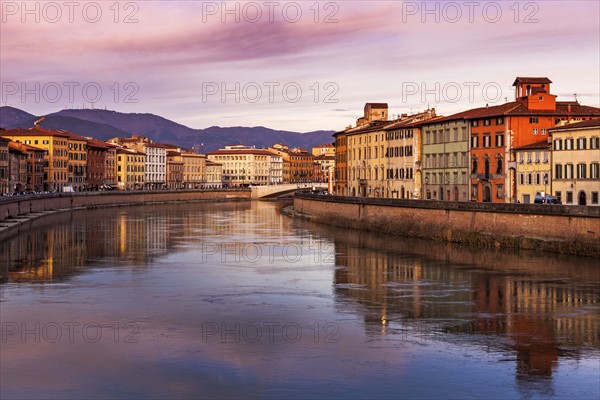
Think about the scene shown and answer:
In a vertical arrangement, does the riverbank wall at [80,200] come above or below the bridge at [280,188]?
below

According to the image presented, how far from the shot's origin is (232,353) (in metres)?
25.7

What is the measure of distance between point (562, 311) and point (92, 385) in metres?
17.7

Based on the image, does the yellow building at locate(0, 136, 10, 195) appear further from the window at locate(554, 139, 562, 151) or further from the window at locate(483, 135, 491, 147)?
the window at locate(554, 139, 562, 151)

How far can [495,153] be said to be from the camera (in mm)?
72750

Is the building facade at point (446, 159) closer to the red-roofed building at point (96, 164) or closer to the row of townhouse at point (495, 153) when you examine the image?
the row of townhouse at point (495, 153)

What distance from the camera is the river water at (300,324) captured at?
22.6m


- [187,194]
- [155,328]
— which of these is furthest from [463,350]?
[187,194]

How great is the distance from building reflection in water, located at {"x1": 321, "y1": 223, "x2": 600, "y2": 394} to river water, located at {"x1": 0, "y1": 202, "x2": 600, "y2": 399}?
8 centimetres

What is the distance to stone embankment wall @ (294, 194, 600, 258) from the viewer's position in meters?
47.8

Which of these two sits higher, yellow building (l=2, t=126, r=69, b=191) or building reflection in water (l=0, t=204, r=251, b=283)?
yellow building (l=2, t=126, r=69, b=191)

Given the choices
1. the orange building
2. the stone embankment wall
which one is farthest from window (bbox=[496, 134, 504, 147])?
the stone embankment wall

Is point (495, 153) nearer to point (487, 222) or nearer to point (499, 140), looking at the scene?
point (499, 140)

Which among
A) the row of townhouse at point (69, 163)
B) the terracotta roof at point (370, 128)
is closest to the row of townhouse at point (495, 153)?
the terracotta roof at point (370, 128)

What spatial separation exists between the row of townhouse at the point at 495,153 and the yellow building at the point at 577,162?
0.07 meters
